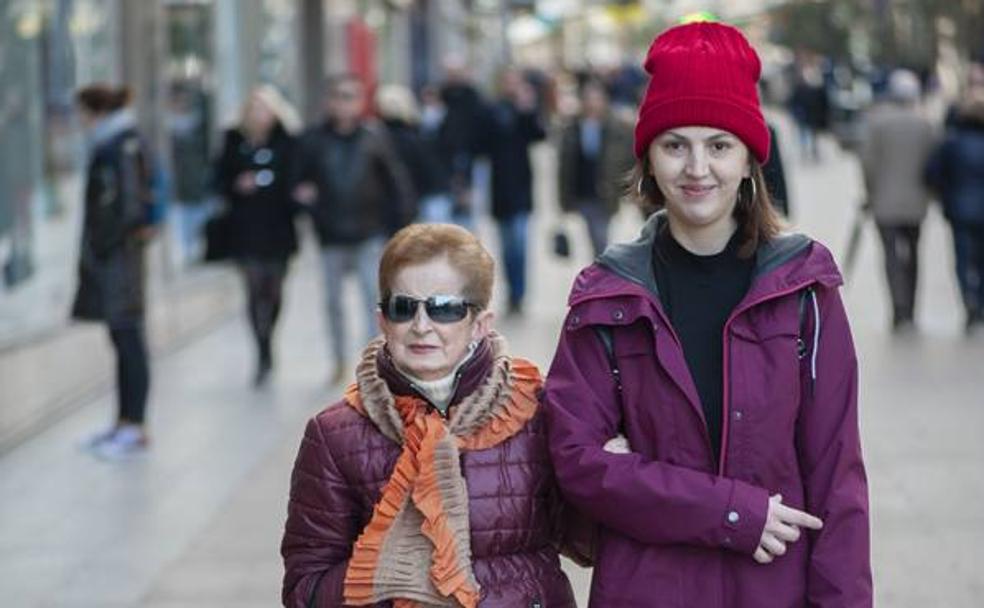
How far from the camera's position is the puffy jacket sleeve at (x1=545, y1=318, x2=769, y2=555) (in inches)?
135

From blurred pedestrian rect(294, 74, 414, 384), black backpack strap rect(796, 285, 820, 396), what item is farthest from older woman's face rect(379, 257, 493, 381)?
blurred pedestrian rect(294, 74, 414, 384)

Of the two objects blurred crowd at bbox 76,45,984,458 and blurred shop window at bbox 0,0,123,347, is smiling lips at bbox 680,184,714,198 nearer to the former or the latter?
blurred crowd at bbox 76,45,984,458

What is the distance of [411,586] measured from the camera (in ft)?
11.8

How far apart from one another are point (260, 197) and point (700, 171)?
9003 mm

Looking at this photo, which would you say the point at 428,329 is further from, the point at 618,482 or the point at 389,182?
the point at 389,182

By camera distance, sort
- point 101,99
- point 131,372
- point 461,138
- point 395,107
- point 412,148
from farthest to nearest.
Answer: point 461,138 < point 395,107 < point 412,148 < point 131,372 < point 101,99

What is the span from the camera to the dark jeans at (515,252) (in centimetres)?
1572

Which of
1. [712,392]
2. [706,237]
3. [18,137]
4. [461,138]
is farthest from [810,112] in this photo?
[712,392]

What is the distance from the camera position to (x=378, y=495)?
364cm

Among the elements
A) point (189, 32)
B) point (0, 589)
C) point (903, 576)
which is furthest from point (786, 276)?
point (189, 32)

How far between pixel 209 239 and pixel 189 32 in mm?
4210

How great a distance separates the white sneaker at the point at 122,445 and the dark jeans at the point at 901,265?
6.06 metres

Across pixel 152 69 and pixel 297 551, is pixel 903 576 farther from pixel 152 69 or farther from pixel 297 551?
pixel 152 69

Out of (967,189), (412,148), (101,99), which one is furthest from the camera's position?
(412,148)
